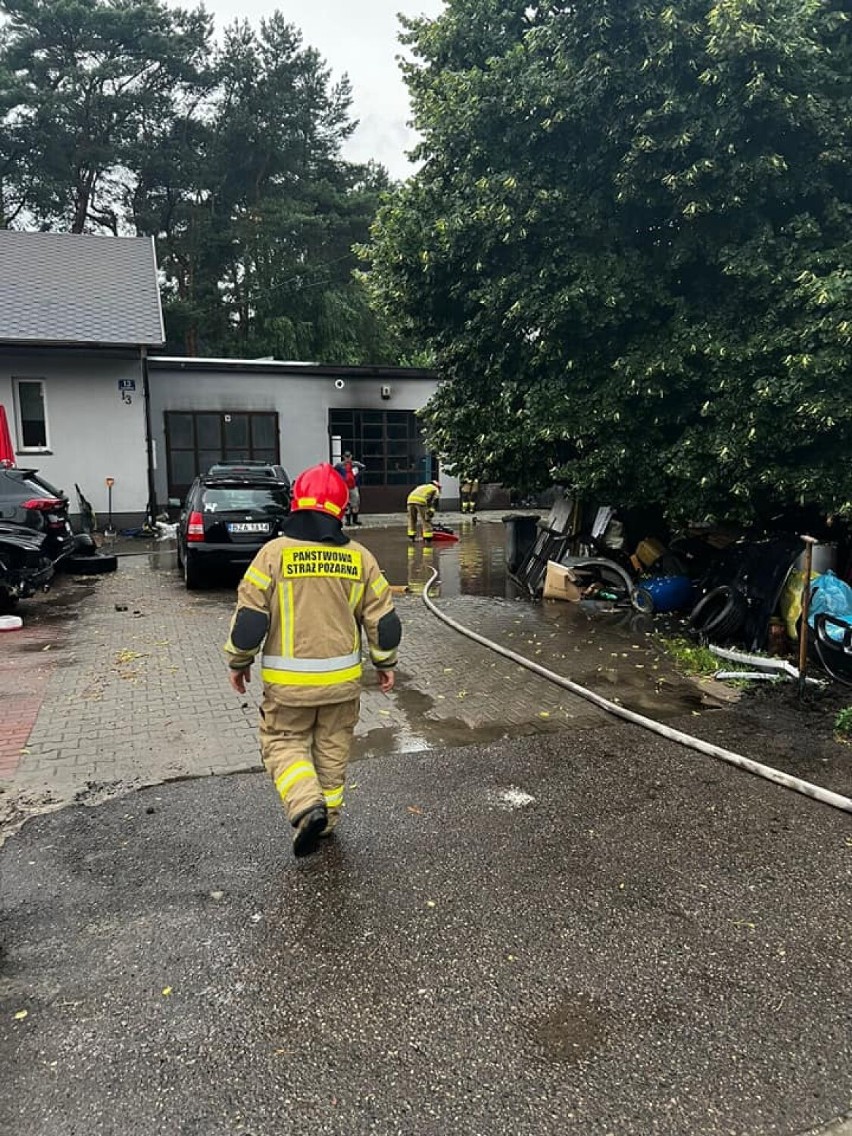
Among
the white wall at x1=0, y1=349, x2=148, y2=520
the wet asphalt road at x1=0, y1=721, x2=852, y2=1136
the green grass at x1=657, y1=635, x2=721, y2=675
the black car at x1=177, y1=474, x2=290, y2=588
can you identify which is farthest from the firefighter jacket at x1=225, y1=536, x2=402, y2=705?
the white wall at x1=0, y1=349, x2=148, y2=520

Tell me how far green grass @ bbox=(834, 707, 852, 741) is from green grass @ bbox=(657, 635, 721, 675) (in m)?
1.36

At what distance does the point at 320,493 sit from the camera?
3.73m

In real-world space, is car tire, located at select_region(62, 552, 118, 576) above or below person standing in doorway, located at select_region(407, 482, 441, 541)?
below

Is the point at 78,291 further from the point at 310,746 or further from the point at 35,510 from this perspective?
the point at 310,746

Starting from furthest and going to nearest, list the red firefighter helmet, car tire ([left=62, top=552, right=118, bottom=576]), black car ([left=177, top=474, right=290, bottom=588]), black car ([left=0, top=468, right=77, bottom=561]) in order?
1. car tire ([left=62, top=552, right=118, bottom=576])
2. black car ([left=177, top=474, right=290, bottom=588])
3. black car ([left=0, top=468, right=77, bottom=561])
4. the red firefighter helmet

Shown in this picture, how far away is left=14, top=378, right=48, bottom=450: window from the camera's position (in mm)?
17297

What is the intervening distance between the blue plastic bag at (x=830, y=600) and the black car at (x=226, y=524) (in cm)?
668

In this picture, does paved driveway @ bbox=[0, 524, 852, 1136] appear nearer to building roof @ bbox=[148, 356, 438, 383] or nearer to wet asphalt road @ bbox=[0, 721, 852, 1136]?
→ wet asphalt road @ bbox=[0, 721, 852, 1136]

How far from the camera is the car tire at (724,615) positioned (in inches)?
287

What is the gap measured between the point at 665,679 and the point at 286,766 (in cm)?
401

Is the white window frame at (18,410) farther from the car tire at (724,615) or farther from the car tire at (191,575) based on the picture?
the car tire at (724,615)

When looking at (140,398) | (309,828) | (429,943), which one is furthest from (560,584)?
(140,398)

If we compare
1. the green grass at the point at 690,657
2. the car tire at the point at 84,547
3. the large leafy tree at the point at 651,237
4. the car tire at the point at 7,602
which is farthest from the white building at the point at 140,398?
the green grass at the point at 690,657

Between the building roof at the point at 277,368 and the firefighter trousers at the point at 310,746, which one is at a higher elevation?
the building roof at the point at 277,368
